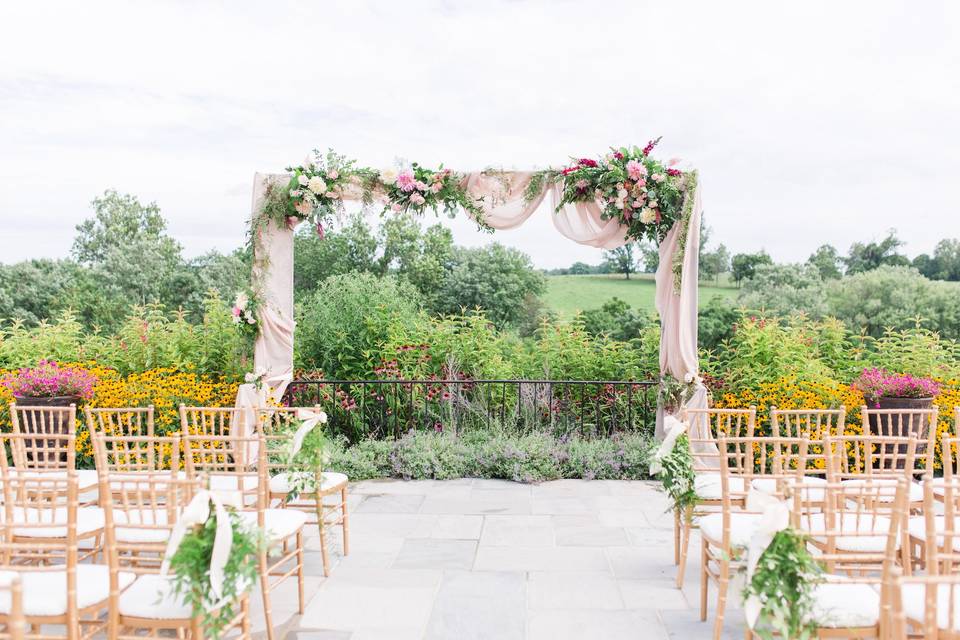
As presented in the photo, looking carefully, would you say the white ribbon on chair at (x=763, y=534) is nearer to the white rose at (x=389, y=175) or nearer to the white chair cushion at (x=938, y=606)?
the white chair cushion at (x=938, y=606)

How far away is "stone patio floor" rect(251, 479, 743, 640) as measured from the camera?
3.13m

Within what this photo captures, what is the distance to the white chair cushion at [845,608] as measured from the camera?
2178mm

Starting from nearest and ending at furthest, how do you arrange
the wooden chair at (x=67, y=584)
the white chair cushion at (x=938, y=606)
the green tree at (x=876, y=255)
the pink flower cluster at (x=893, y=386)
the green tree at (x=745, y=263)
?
the white chair cushion at (x=938, y=606) < the wooden chair at (x=67, y=584) < the pink flower cluster at (x=893, y=386) < the green tree at (x=745, y=263) < the green tree at (x=876, y=255)

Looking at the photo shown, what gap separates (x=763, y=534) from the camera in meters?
2.06

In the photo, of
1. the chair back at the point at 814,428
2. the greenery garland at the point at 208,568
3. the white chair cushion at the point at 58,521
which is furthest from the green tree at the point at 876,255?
the greenery garland at the point at 208,568

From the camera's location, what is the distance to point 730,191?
11.5m

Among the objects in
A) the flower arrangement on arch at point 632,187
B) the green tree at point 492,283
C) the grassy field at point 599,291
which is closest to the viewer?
the flower arrangement on arch at point 632,187

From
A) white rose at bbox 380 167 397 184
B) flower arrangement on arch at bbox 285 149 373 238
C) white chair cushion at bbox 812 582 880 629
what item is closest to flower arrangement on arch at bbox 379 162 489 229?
white rose at bbox 380 167 397 184

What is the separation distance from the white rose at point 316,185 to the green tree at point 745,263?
12630 millimetres

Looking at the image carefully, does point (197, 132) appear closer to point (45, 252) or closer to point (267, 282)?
point (267, 282)

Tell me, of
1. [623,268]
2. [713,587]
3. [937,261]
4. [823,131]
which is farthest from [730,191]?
[713,587]

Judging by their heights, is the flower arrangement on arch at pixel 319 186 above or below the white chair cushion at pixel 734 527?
above

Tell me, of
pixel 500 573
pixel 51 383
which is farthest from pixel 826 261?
pixel 51 383

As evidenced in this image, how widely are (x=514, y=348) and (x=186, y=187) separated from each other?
581 cm
